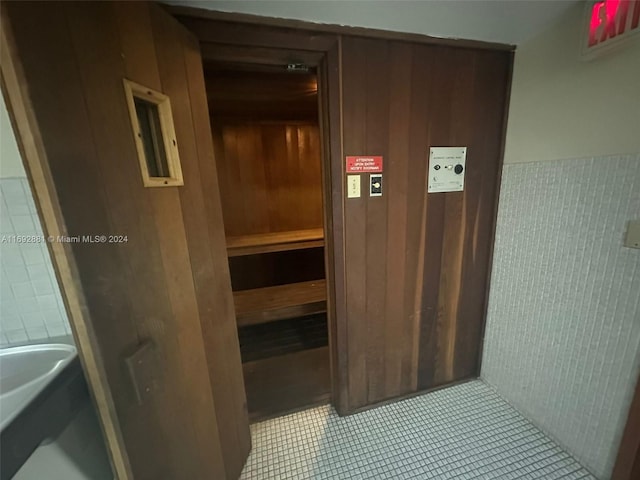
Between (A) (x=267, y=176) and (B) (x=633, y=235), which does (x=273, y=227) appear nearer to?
(A) (x=267, y=176)

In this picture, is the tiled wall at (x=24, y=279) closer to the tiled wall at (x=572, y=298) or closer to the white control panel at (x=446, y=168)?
the white control panel at (x=446, y=168)

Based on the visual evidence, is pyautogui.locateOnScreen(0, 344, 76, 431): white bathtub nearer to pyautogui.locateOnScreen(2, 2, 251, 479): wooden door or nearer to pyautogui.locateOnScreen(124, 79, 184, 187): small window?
pyautogui.locateOnScreen(2, 2, 251, 479): wooden door

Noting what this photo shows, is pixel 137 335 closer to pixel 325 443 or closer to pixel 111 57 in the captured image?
pixel 111 57

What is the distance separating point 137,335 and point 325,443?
1.24 m

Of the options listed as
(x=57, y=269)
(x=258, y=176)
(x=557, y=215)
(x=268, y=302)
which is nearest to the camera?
(x=57, y=269)

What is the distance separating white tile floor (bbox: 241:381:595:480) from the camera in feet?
4.35

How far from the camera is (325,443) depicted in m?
1.49

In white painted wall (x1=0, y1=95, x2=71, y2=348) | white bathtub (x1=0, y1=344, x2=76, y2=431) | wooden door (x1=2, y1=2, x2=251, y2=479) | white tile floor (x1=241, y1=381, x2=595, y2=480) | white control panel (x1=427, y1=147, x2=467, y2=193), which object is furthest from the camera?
white control panel (x1=427, y1=147, x2=467, y2=193)

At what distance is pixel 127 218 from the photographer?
761 millimetres

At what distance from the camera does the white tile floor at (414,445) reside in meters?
1.33

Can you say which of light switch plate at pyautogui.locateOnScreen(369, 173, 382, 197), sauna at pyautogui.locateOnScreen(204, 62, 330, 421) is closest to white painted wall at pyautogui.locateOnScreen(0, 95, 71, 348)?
sauna at pyautogui.locateOnScreen(204, 62, 330, 421)

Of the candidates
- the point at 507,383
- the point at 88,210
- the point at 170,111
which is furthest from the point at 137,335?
the point at 507,383

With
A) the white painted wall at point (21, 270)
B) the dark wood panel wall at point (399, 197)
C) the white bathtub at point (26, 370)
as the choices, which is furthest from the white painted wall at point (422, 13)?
the white bathtub at point (26, 370)

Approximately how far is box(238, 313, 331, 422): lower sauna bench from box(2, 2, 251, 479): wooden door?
0.68 meters
